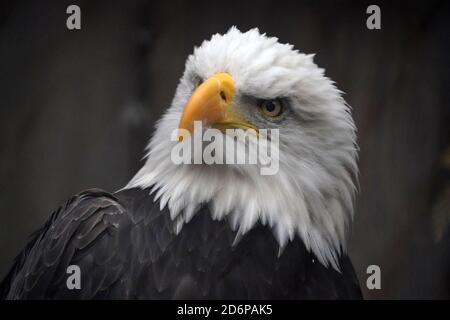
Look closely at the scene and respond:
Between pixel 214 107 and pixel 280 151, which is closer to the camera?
Result: pixel 214 107

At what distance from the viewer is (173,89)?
12.3ft

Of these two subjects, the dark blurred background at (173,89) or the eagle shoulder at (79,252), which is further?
the dark blurred background at (173,89)

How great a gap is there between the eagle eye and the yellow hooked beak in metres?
0.08

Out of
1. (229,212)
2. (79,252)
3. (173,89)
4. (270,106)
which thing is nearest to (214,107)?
(270,106)

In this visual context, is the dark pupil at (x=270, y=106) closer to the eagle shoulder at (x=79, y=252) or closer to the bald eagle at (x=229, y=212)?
the bald eagle at (x=229, y=212)

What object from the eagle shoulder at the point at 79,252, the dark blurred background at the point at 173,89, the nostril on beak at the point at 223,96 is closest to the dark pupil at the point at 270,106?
the nostril on beak at the point at 223,96

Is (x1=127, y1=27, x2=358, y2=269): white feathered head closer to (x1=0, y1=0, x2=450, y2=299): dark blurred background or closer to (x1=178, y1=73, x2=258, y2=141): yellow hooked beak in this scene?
(x1=178, y1=73, x2=258, y2=141): yellow hooked beak

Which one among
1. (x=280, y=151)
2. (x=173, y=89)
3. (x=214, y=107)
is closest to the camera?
(x=214, y=107)

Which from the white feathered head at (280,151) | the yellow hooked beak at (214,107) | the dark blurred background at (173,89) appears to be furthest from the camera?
the dark blurred background at (173,89)

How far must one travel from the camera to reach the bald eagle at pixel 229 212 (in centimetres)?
214

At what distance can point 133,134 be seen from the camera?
377 cm

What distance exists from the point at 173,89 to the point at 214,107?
1.68m

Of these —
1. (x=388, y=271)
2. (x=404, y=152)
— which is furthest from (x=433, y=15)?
(x=388, y=271)

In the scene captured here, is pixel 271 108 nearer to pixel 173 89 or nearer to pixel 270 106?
pixel 270 106
